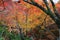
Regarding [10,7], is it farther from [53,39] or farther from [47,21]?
[53,39]

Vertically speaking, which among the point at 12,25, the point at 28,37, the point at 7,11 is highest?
the point at 7,11

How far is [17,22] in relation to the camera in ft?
38.7

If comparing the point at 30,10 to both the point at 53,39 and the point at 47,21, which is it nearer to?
the point at 47,21

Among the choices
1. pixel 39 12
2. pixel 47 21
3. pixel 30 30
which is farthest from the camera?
pixel 30 30

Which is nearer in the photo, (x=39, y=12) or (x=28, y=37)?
(x=39, y=12)

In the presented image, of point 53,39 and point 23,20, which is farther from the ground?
point 23,20

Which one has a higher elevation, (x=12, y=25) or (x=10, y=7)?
(x=10, y=7)

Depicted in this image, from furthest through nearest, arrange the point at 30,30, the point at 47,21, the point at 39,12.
A: the point at 30,30 < the point at 47,21 < the point at 39,12

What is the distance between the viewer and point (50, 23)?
12336 mm

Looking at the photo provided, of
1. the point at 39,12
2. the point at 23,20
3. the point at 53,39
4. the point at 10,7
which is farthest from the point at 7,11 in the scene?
the point at 53,39

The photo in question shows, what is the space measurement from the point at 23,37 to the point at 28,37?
757mm

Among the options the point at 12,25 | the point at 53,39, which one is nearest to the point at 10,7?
the point at 12,25

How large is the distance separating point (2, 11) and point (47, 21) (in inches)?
108

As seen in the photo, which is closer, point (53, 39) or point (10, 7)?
point (10, 7)
